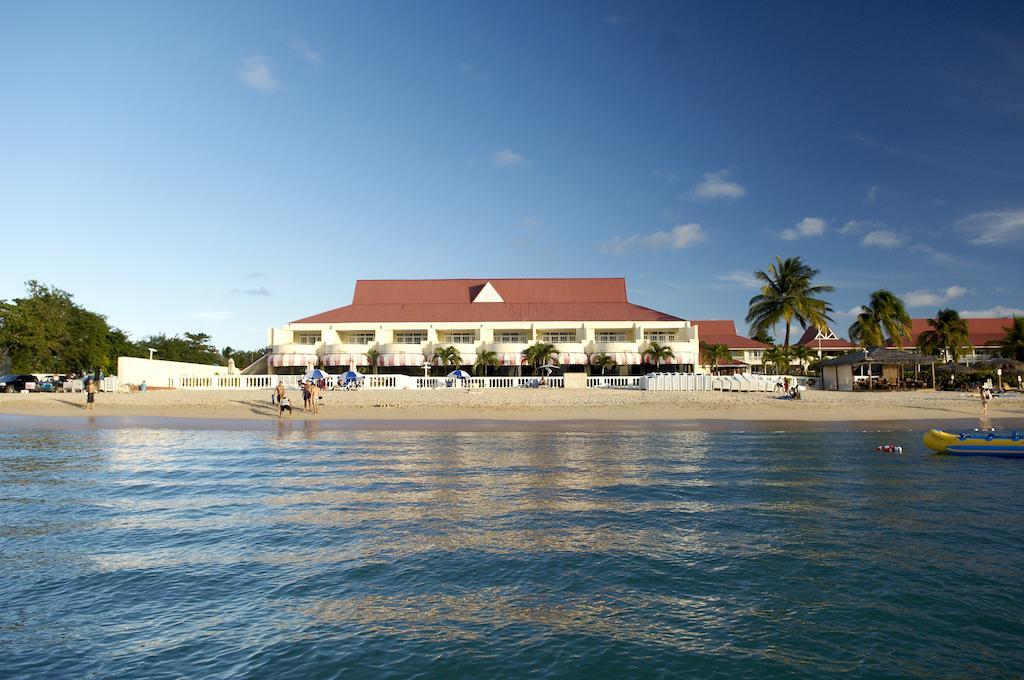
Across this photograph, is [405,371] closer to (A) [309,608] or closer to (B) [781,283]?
(B) [781,283]

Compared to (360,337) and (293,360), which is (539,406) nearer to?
(293,360)

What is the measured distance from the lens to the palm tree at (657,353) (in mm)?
50781

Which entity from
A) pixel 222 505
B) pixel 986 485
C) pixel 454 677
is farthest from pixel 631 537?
pixel 986 485

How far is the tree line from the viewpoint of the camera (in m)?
52.0

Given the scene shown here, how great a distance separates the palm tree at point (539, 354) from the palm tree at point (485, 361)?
2619 millimetres

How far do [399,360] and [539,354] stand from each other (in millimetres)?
11464

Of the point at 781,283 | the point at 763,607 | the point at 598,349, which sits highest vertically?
the point at 781,283

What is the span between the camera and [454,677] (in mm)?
5480

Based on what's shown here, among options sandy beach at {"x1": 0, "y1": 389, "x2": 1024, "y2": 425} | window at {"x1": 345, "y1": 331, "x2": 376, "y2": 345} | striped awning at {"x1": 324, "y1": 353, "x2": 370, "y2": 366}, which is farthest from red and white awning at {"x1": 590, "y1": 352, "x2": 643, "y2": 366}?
window at {"x1": 345, "y1": 331, "x2": 376, "y2": 345}

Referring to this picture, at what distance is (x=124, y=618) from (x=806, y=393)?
3990 cm

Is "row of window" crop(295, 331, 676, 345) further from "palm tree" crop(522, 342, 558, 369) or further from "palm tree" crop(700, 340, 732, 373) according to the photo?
"palm tree" crop(700, 340, 732, 373)

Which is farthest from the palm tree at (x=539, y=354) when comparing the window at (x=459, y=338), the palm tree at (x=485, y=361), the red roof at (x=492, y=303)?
the window at (x=459, y=338)

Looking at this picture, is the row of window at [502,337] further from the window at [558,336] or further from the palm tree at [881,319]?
the palm tree at [881,319]

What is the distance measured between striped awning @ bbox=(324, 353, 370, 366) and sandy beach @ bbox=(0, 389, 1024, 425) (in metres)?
13.0
